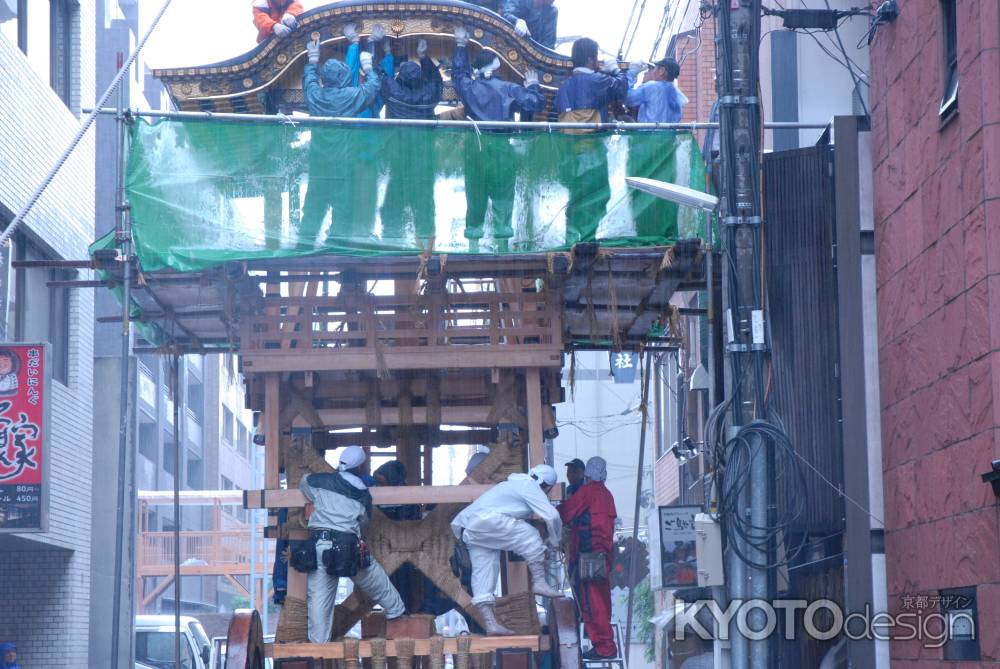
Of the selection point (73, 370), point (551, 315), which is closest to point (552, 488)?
point (551, 315)

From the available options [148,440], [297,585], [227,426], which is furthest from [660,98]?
[227,426]

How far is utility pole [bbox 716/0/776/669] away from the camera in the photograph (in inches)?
413

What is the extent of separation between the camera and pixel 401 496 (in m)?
12.2

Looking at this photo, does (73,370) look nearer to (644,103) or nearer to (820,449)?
(644,103)

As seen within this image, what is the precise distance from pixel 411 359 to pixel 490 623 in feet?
8.39

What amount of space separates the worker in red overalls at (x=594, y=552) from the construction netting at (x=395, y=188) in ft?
7.79

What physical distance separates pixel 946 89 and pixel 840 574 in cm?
469

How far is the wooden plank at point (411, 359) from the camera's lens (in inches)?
495

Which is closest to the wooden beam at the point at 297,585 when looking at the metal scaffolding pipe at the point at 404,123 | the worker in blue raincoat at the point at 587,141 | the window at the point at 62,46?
the worker in blue raincoat at the point at 587,141

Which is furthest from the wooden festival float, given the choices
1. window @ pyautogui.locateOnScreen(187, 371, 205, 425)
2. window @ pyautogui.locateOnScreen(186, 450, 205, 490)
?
window @ pyautogui.locateOnScreen(187, 371, 205, 425)

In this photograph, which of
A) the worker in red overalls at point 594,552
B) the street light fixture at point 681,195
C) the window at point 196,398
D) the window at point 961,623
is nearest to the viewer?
the window at point 961,623

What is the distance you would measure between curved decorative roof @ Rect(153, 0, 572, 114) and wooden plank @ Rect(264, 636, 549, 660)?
541cm

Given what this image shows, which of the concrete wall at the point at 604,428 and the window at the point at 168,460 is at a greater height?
the concrete wall at the point at 604,428

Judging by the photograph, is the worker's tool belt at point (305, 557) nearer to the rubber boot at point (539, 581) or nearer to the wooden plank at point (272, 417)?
the wooden plank at point (272, 417)
